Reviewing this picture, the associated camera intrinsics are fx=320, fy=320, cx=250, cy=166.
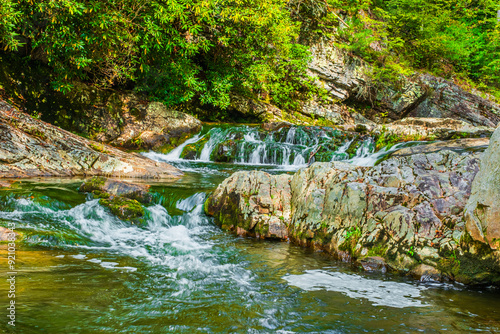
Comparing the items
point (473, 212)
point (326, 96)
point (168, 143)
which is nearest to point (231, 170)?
point (168, 143)

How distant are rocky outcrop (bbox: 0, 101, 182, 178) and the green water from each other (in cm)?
240

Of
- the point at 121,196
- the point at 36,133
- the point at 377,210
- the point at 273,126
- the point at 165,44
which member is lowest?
the point at 121,196

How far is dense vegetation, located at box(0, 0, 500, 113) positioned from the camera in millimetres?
10312

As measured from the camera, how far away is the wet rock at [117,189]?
6.56 metres

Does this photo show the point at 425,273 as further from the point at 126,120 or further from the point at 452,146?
the point at 126,120

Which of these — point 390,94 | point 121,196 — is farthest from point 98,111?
point 390,94

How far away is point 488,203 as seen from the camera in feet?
11.4

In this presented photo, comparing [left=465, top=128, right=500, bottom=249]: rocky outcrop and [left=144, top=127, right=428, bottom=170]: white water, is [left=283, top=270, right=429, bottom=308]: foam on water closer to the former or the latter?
[left=465, top=128, right=500, bottom=249]: rocky outcrop

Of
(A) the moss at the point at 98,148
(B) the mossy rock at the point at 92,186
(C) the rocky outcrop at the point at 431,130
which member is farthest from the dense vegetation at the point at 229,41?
(C) the rocky outcrop at the point at 431,130

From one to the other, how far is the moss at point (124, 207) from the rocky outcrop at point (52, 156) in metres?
2.95

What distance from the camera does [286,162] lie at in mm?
12008

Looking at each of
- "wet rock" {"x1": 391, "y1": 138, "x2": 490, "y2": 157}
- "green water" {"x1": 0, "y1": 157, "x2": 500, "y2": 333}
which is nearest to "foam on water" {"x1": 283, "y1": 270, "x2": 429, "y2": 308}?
"green water" {"x1": 0, "y1": 157, "x2": 500, "y2": 333}

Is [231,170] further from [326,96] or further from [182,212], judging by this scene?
[326,96]

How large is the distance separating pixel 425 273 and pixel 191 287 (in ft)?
9.39
